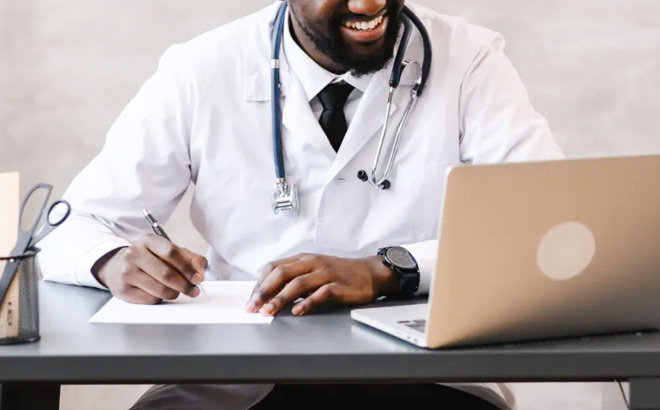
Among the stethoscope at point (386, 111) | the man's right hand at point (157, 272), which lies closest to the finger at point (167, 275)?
the man's right hand at point (157, 272)

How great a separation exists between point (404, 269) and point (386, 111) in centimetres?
50

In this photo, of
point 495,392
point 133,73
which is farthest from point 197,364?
point 133,73

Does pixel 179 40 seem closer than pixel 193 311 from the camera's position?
No

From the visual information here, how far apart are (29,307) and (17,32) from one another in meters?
1.78

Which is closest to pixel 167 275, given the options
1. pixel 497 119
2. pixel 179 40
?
pixel 497 119

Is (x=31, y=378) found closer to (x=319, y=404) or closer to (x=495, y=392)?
(x=319, y=404)

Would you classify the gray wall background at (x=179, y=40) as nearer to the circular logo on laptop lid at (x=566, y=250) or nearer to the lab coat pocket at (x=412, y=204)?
the lab coat pocket at (x=412, y=204)

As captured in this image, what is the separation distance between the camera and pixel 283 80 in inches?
77.2

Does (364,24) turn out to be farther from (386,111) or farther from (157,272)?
(157,272)

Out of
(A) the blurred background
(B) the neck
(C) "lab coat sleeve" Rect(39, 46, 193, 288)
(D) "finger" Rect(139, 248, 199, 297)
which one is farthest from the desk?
(A) the blurred background

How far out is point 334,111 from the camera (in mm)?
1944

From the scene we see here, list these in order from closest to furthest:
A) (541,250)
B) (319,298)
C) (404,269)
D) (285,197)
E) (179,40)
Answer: (541,250)
(319,298)
(404,269)
(285,197)
(179,40)

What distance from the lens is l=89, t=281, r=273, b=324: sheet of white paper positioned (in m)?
1.35

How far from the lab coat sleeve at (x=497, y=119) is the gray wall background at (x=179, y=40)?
0.82 m
